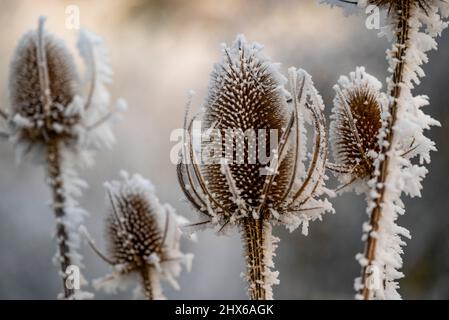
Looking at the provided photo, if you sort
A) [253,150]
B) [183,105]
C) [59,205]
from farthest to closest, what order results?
[183,105], [253,150], [59,205]

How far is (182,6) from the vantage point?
1774mm

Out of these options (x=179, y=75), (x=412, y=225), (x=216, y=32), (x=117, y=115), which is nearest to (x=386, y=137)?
(x=117, y=115)

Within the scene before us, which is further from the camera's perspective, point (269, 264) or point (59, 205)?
point (269, 264)

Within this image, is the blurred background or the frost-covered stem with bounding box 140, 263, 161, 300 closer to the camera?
the frost-covered stem with bounding box 140, 263, 161, 300

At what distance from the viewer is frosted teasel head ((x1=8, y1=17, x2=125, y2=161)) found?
59cm

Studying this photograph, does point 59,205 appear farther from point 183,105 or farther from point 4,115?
point 183,105

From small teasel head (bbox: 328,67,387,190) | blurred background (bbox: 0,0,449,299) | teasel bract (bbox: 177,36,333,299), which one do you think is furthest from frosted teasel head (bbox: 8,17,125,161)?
blurred background (bbox: 0,0,449,299)

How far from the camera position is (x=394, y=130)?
0.63 metres

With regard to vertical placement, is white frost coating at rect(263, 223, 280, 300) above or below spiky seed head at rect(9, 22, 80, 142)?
below

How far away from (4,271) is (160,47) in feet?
3.11

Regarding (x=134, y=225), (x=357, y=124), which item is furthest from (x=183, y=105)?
(x=134, y=225)

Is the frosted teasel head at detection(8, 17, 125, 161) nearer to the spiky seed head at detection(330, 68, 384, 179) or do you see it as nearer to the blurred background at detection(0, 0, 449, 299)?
the spiky seed head at detection(330, 68, 384, 179)

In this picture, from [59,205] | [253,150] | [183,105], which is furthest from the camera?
[183,105]

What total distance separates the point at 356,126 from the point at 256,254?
0.23 meters
